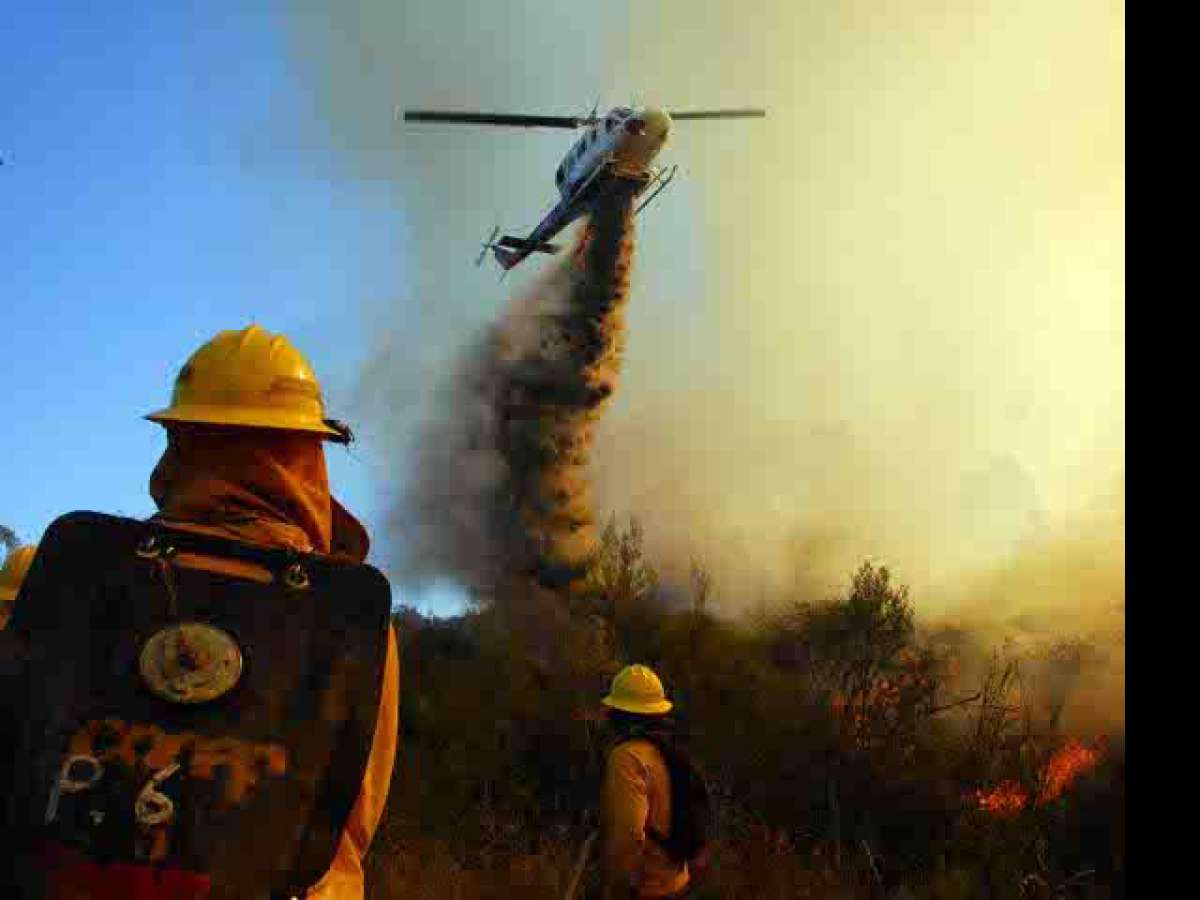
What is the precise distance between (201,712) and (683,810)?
436cm

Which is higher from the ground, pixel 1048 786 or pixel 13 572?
pixel 13 572

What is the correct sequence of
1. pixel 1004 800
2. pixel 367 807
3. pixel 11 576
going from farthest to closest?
pixel 1004 800, pixel 11 576, pixel 367 807

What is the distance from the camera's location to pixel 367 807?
251 cm

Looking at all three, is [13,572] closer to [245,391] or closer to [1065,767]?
[245,391]

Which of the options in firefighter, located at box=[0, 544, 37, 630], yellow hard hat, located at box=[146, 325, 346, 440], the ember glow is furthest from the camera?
the ember glow

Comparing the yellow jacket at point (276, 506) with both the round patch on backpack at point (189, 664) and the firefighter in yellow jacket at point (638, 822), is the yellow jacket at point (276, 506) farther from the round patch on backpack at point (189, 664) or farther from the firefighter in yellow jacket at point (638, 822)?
the firefighter in yellow jacket at point (638, 822)

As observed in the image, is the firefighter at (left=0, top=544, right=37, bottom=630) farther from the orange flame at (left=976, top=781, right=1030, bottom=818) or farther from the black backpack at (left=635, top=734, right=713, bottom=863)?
the orange flame at (left=976, top=781, right=1030, bottom=818)

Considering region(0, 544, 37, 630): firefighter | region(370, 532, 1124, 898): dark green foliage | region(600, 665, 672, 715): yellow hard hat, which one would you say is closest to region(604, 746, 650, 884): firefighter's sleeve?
region(600, 665, 672, 715): yellow hard hat

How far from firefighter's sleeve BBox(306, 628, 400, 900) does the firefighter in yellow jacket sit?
12.1ft

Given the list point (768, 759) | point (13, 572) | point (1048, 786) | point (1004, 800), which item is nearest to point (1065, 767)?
point (1048, 786)

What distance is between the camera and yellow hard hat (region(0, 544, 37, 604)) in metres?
5.77

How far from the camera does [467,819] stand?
20344mm

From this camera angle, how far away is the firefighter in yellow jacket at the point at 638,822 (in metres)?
6.07
